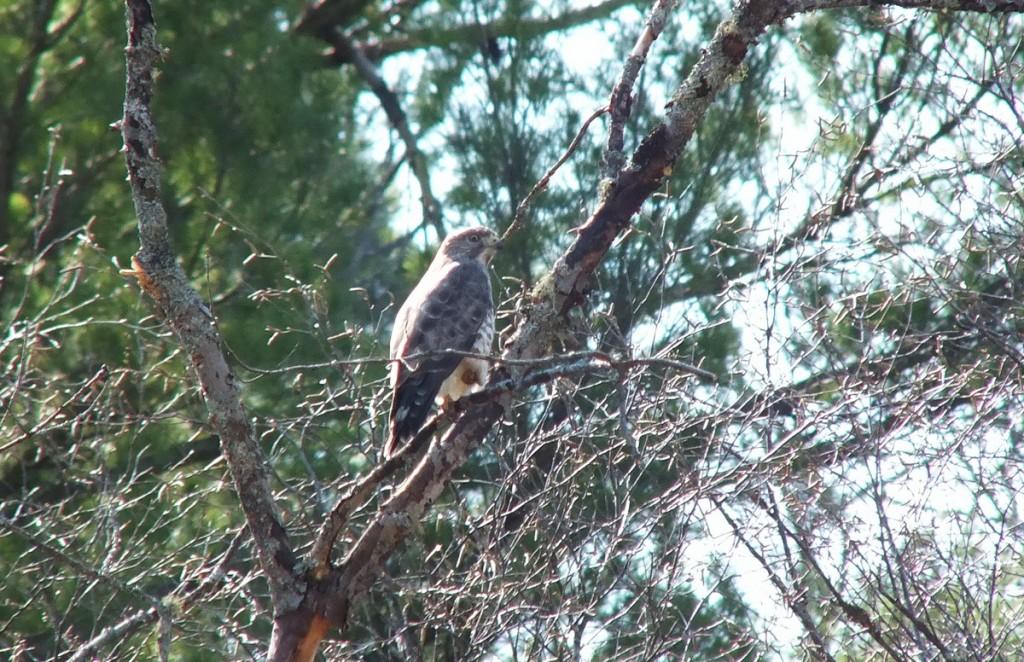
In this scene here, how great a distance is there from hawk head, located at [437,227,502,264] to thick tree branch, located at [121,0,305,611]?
2761 mm

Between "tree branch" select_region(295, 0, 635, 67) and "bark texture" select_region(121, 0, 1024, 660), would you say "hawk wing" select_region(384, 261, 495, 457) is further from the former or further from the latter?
"tree branch" select_region(295, 0, 635, 67)

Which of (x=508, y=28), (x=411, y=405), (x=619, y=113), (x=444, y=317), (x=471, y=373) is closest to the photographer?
(x=619, y=113)

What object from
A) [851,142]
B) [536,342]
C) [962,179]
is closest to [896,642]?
[536,342]

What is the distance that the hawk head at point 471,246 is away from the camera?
649 centimetres

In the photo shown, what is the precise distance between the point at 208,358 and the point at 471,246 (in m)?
2.93

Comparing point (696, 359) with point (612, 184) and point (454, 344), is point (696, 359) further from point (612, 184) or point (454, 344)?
point (612, 184)

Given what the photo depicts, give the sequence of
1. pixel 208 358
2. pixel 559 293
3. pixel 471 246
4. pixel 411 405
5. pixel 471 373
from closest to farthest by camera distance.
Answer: pixel 208 358, pixel 559 293, pixel 411 405, pixel 471 373, pixel 471 246

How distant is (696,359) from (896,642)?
2.14 m

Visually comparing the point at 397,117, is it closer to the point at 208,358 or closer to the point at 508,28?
the point at 508,28

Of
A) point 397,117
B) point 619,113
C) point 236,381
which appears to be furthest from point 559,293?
point 397,117

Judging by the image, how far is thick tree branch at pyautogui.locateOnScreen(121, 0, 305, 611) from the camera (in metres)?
3.76

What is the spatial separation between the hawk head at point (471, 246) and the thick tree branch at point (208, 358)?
2761 millimetres

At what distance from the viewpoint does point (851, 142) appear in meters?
7.08

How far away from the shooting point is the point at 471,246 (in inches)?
260
